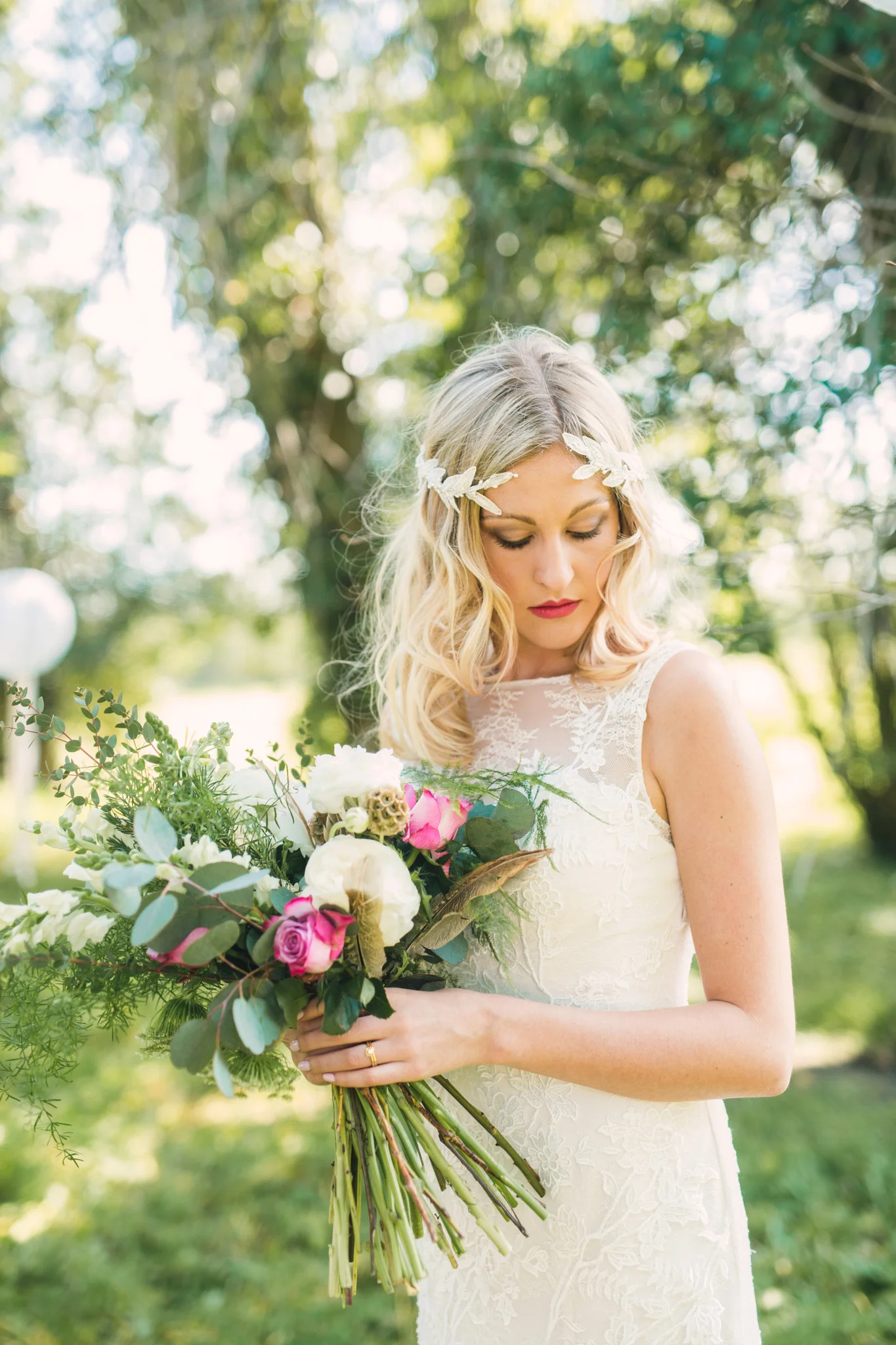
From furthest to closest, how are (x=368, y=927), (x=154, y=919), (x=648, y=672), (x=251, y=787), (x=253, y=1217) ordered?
(x=253, y=1217)
(x=648, y=672)
(x=251, y=787)
(x=368, y=927)
(x=154, y=919)

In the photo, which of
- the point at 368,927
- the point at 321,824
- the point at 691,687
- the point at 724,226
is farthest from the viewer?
the point at 724,226

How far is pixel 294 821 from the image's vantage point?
155 centimetres

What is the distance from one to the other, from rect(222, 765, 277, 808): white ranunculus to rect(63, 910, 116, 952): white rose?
0.27 metres

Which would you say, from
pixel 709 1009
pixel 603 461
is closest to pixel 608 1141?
pixel 709 1009

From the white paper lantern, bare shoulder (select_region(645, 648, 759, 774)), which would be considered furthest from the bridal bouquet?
the white paper lantern

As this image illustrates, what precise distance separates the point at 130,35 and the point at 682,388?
314 cm

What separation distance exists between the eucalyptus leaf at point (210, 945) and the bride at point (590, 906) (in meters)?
0.26

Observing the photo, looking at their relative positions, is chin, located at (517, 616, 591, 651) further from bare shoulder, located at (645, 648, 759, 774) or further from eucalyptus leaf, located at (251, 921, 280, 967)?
eucalyptus leaf, located at (251, 921, 280, 967)

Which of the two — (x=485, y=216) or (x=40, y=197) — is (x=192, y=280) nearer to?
(x=40, y=197)

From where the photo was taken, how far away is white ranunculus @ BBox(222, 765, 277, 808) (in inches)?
62.0

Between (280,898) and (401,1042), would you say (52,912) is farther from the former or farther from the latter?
(401,1042)

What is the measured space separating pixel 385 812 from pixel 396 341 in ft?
13.8

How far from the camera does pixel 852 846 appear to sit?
9.42 metres

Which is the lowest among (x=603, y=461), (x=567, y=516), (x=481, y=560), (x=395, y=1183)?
(x=395, y=1183)
